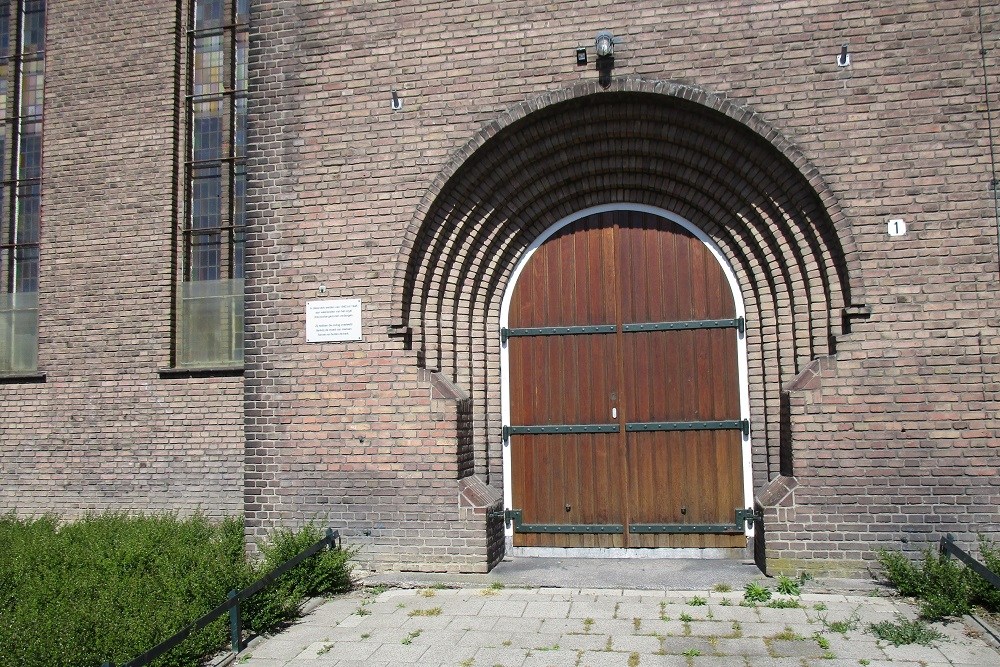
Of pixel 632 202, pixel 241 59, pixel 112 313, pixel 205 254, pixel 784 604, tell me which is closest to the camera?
pixel 784 604

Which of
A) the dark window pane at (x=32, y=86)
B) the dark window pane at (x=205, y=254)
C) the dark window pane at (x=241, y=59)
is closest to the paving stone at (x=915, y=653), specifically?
the dark window pane at (x=205, y=254)

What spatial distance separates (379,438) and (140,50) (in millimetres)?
6725

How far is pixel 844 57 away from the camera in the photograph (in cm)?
675

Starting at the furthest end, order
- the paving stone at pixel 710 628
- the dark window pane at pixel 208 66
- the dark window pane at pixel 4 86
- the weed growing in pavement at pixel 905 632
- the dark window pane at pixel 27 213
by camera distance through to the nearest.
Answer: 1. the dark window pane at pixel 4 86
2. the dark window pane at pixel 27 213
3. the dark window pane at pixel 208 66
4. the paving stone at pixel 710 628
5. the weed growing in pavement at pixel 905 632

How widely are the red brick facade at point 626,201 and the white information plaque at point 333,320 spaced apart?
11cm

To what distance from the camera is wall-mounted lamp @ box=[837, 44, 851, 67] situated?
674 cm

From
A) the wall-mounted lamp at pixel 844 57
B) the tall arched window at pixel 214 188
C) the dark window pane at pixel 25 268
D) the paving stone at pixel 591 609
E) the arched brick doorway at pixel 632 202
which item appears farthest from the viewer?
the dark window pane at pixel 25 268


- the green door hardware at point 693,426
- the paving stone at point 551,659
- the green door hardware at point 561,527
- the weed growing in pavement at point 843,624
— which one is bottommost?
the paving stone at point 551,659

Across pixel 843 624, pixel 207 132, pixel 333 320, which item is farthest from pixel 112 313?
pixel 843 624

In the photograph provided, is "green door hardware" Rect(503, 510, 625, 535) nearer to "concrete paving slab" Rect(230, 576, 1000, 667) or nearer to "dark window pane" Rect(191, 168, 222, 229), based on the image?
"concrete paving slab" Rect(230, 576, 1000, 667)

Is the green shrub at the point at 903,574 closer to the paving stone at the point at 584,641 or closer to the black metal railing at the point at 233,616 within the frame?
the paving stone at the point at 584,641

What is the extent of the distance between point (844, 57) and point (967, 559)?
13.2 feet

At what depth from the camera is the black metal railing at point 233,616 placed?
15.0ft

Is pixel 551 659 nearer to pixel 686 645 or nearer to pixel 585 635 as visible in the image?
pixel 585 635
